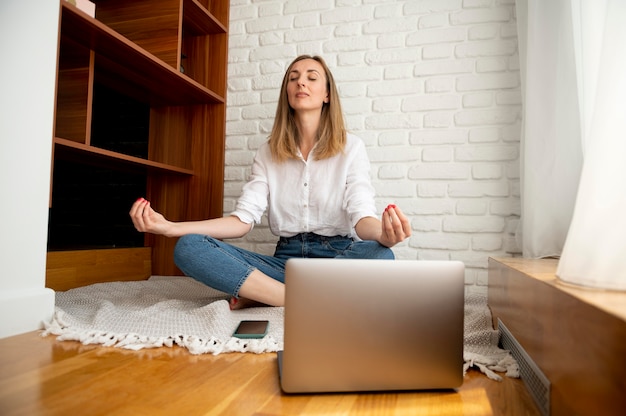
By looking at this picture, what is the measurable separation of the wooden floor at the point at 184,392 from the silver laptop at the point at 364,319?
53 millimetres

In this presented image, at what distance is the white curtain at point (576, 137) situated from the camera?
615 mm

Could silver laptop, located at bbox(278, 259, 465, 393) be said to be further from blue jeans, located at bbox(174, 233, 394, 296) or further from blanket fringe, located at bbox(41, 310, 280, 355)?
blue jeans, located at bbox(174, 233, 394, 296)

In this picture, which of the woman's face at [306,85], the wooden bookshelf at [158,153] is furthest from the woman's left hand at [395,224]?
the wooden bookshelf at [158,153]

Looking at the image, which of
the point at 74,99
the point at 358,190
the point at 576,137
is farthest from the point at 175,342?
the point at 576,137

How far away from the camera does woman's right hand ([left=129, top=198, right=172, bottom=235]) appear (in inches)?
52.7

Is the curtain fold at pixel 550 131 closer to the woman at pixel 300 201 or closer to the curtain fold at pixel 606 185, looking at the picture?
the woman at pixel 300 201

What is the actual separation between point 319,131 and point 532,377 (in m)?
1.33

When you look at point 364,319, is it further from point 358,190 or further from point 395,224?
point 358,190

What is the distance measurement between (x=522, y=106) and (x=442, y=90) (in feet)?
1.22

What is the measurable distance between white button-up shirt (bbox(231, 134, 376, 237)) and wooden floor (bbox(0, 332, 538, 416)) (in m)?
0.83

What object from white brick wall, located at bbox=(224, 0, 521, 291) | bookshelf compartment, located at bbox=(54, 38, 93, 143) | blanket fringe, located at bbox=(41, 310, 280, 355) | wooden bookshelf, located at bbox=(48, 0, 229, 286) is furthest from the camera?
wooden bookshelf, located at bbox=(48, 0, 229, 286)

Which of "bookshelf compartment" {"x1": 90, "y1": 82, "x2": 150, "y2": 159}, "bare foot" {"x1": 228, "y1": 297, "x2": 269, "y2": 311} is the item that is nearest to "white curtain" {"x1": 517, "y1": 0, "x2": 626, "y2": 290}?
"bare foot" {"x1": 228, "y1": 297, "x2": 269, "y2": 311}

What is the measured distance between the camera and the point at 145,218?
1357mm

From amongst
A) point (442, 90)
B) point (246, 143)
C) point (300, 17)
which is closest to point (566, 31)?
point (442, 90)
